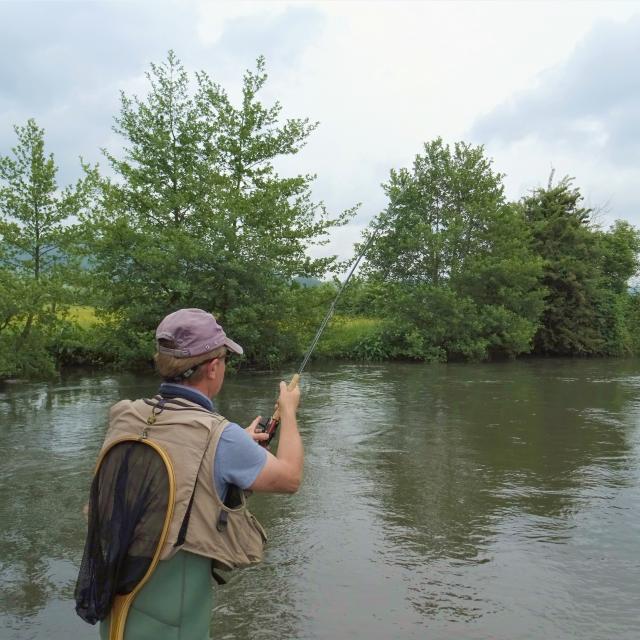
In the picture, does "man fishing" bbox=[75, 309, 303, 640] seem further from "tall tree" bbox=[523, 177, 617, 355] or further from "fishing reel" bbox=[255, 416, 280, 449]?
"tall tree" bbox=[523, 177, 617, 355]

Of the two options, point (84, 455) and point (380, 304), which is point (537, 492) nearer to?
point (84, 455)

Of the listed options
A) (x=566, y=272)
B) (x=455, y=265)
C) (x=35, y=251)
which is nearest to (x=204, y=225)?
(x=35, y=251)

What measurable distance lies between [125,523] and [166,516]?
0.48 ft

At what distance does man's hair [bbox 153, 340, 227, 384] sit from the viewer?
2.52 meters

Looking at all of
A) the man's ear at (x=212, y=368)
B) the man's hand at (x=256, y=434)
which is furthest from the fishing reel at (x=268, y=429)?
the man's ear at (x=212, y=368)

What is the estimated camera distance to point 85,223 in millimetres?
17625

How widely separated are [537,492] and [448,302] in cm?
1850

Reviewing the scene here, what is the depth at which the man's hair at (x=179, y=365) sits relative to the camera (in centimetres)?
252

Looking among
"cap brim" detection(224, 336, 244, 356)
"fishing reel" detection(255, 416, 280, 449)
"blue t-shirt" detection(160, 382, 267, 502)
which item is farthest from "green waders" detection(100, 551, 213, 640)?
"fishing reel" detection(255, 416, 280, 449)

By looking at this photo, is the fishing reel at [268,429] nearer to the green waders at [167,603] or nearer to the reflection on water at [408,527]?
the green waders at [167,603]

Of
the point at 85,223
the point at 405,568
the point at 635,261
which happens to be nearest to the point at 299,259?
the point at 85,223

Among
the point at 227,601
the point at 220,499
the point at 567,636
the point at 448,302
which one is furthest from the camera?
the point at 448,302

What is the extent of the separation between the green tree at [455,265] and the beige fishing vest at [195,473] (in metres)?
23.3

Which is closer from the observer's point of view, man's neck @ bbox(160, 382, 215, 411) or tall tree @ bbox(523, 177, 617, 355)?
man's neck @ bbox(160, 382, 215, 411)
